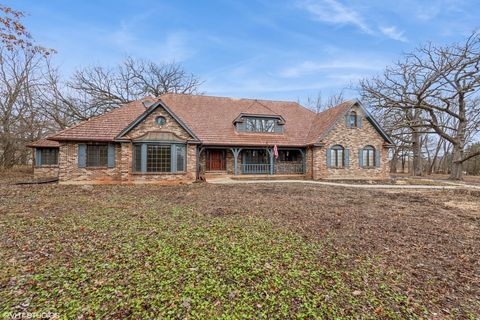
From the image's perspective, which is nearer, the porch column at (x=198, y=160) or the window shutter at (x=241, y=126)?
the porch column at (x=198, y=160)

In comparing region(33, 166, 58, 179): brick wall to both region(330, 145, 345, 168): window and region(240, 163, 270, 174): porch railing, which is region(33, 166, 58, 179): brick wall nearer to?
region(240, 163, 270, 174): porch railing

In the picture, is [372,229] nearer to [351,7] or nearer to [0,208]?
[0,208]

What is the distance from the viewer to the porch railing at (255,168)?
18.0m

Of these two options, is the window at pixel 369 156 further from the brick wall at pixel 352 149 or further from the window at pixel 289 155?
the window at pixel 289 155

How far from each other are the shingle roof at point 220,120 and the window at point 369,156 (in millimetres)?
3900

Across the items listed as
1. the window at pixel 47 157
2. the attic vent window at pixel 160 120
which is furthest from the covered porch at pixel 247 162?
the window at pixel 47 157

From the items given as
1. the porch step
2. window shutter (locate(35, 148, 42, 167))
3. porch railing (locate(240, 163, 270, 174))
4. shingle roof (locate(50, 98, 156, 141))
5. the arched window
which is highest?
Answer: the arched window

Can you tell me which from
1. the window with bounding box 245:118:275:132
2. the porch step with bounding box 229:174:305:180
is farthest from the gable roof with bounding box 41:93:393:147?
the porch step with bounding box 229:174:305:180

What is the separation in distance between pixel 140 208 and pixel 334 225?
6.13 m

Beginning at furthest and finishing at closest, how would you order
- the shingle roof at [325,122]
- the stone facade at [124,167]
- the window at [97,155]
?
the shingle roof at [325,122], the window at [97,155], the stone facade at [124,167]

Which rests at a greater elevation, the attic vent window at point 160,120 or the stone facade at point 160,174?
the attic vent window at point 160,120

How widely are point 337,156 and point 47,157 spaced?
23530 mm

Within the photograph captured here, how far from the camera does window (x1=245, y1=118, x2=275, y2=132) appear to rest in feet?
60.3

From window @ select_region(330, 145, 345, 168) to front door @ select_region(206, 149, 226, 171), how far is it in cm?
871
